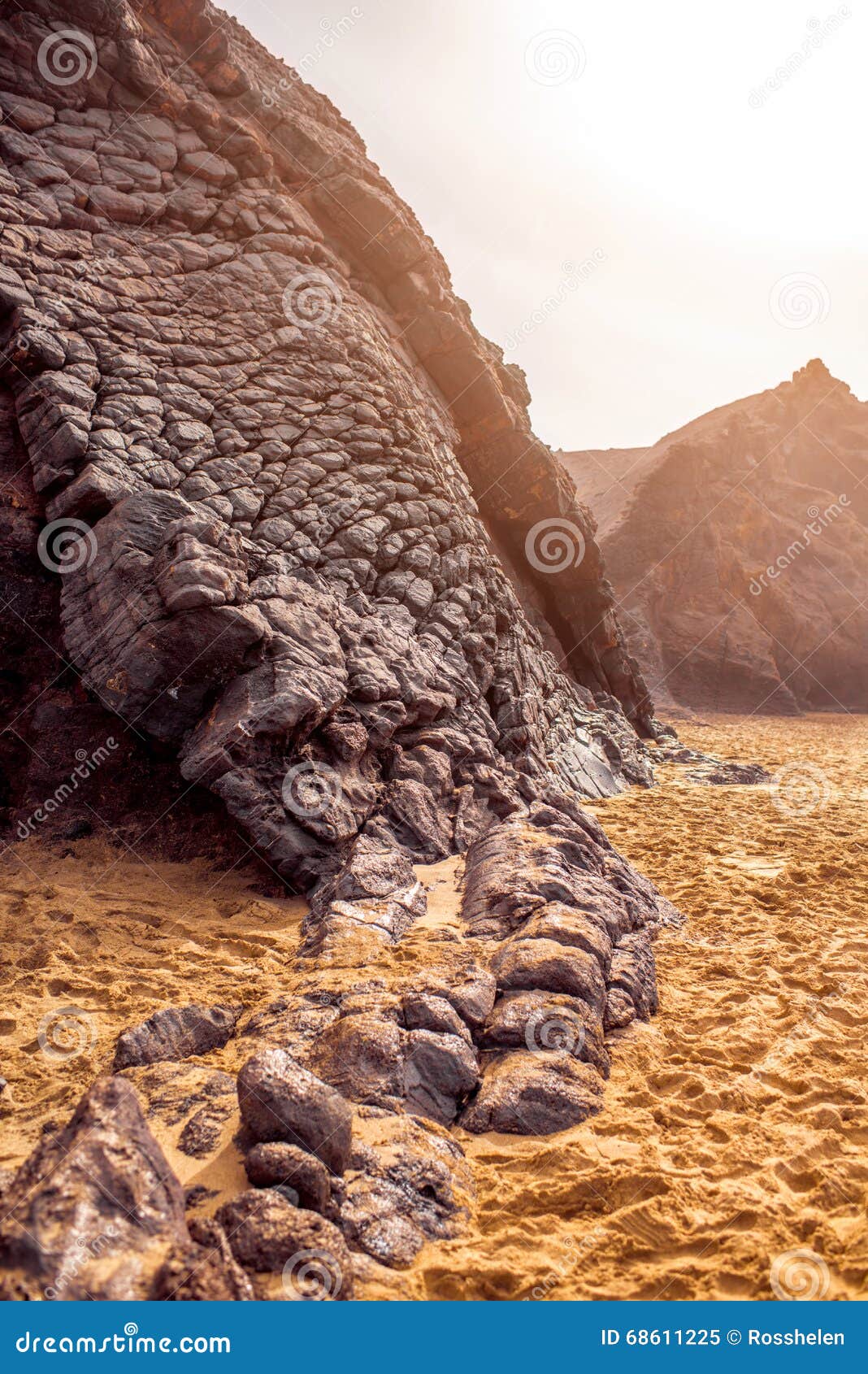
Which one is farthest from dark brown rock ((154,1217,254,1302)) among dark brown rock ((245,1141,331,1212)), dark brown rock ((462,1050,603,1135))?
dark brown rock ((462,1050,603,1135))

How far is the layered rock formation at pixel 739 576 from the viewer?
92.9 ft

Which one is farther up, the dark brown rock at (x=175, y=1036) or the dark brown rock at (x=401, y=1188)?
the dark brown rock at (x=401, y=1188)

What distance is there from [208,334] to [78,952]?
28.2ft

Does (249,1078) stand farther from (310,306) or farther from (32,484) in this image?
(310,306)

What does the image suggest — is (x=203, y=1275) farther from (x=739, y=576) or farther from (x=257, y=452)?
(x=739, y=576)

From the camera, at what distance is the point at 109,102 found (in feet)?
34.5

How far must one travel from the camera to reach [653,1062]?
4.30m

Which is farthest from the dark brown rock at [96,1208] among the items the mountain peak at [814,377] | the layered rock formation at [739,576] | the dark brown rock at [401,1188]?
the mountain peak at [814,377]

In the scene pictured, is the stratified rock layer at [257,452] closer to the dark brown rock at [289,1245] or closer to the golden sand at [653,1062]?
the golden sand at [653,1062]

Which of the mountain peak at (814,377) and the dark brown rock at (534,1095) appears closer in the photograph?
the dark brown rock at (534,1095)

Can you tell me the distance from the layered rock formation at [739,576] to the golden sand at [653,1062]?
21.1 meters

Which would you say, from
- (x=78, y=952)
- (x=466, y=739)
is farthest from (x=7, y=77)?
(x=78, y=952)

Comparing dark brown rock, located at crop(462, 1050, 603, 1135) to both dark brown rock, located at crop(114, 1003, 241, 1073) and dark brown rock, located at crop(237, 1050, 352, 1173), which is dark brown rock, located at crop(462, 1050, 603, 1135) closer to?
dark brown rock, located at crop(237, 1050, 352, 1173)

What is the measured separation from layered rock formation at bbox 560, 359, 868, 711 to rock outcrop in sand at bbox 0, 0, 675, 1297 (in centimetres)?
1595
